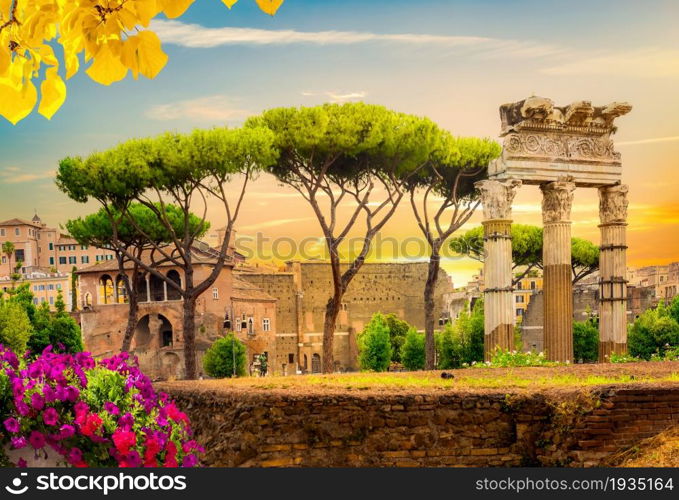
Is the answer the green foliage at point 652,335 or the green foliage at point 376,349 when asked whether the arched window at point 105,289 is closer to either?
the green foliage at point 376,349

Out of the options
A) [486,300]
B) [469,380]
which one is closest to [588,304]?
[486,300]

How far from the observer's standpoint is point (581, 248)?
3288 centimetres

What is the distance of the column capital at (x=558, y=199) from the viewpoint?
15.8 m

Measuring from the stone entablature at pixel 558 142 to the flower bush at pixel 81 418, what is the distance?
10910 mm

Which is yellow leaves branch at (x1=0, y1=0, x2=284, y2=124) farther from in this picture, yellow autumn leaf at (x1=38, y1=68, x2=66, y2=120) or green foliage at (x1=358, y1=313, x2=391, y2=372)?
green foliage at (x1=358, y1=313, x2=391, y2=372)

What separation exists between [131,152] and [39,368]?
16286mm

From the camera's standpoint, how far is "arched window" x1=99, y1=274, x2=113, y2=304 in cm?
4147

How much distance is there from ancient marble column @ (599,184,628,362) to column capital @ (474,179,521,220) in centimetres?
212

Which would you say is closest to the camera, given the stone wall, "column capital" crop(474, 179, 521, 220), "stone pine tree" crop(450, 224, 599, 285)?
the stone wall

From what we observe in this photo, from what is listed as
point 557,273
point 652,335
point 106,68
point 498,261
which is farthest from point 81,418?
point 652,335

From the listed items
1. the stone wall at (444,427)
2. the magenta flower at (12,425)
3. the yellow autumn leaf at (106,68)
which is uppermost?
the yellow autumn leaf at (106,68)

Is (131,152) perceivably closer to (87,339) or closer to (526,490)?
(526,490)

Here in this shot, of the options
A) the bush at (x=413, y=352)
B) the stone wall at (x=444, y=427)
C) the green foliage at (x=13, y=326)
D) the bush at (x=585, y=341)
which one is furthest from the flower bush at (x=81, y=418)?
the bush at (x=413, y=352)

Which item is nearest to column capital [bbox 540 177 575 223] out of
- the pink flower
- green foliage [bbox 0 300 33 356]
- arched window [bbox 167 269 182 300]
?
the pink flower
